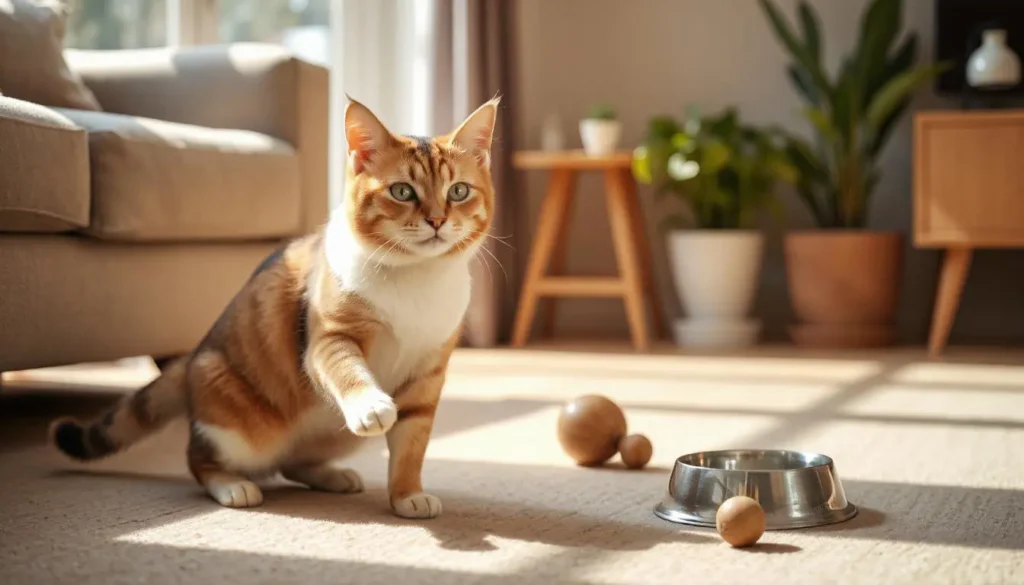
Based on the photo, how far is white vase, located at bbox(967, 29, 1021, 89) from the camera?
12.0 ft

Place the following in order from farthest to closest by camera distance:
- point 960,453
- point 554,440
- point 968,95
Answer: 1. point 968,95
2. point 554,440
3. point 960,453

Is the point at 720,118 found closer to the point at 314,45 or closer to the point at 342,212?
the point at 314,45

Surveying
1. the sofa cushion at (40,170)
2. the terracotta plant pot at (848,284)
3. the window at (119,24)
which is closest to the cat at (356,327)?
the sofa cushion at (40,170)

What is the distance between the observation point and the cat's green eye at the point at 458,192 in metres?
1.47

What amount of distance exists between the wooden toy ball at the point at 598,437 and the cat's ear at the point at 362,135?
558mm

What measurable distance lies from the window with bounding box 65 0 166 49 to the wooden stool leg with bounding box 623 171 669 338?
1.60 m

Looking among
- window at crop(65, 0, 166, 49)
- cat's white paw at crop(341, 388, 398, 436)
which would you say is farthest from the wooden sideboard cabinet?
cat's white paw at crop(341, 388, 398, 436)

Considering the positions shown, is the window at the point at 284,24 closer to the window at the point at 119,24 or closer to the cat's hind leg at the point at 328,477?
the window at the point at 119,24

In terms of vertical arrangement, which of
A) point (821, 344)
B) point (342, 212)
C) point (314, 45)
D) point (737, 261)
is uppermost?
point (314, 45)

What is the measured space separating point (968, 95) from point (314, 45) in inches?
79.7

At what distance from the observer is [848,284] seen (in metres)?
3.82

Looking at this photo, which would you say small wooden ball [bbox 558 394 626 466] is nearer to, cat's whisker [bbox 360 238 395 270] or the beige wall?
cat's whisker [bbox 360 238 395 270]

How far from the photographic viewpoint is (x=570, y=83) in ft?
15.1

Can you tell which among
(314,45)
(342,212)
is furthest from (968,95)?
(342,212)
